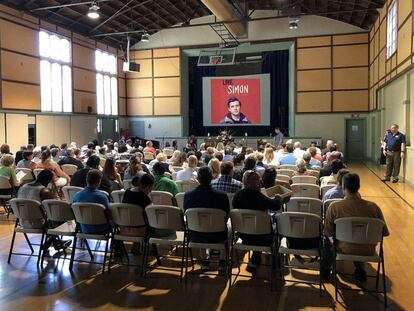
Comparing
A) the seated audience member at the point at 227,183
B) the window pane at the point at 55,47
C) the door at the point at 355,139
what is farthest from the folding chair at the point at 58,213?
the door at the point at 355,139

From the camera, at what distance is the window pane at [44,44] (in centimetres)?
1528

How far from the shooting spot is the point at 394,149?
1059 cm

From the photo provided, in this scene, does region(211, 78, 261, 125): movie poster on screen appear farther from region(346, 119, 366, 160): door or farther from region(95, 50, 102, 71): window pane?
region(95, 50, 102, 71): window pane

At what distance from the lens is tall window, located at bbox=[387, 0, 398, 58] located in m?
12.0

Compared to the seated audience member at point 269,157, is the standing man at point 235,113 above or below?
above

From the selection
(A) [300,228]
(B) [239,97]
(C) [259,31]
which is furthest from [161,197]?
(C) [259,31]

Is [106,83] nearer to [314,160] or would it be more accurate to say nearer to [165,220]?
[314,160]

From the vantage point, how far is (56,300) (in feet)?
12.1

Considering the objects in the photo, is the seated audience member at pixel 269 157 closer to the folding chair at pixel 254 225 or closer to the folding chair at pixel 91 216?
the folding chair at pixel 254 225

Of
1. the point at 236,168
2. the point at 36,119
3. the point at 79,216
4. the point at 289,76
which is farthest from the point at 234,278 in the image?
the point at 289,76

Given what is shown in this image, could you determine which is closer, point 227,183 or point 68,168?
point 227,183

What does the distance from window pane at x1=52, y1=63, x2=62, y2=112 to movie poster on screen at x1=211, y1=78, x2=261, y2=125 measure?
7.51m

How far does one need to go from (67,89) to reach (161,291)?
47.7 feet

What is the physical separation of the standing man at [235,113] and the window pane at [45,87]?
8488 millimetres
